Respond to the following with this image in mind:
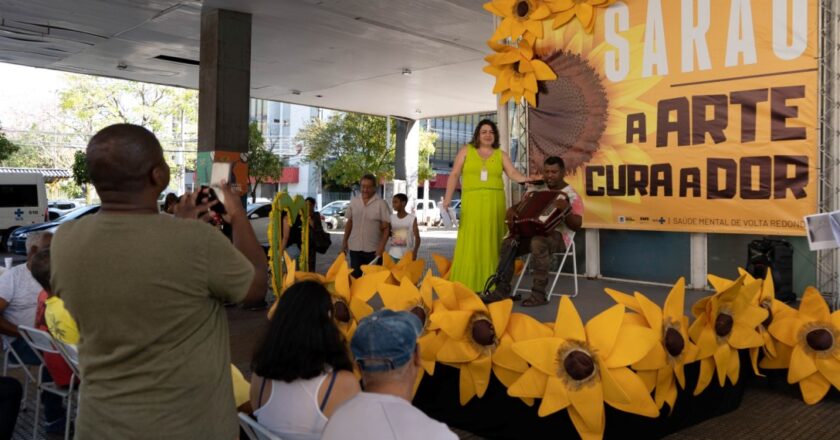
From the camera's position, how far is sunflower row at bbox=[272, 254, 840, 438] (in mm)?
3623

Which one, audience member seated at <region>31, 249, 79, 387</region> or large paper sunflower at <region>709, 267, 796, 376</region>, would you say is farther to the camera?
large paper sunflower at <region>709, 267, 796, 376</region>

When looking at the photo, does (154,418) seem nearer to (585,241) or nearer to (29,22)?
(585,241)

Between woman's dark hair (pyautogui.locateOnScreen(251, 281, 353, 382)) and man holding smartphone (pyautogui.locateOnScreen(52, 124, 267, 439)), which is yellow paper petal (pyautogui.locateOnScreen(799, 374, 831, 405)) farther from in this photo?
man holding smartphone (pyautogui.locateOnScreen(52, 124, 267, 439))

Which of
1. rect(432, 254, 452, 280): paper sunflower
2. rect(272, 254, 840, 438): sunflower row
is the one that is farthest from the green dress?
rect(272, 254, 840, 438): sunflower row

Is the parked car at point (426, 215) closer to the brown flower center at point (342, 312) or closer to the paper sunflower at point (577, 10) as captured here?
the paper sunflower at point (577, 10)

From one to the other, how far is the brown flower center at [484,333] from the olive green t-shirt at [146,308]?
2.40m

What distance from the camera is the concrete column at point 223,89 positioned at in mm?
10086

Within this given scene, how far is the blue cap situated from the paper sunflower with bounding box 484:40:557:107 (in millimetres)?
5381

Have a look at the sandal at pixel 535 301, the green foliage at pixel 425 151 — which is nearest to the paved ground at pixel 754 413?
the sandal at pixel 535 301

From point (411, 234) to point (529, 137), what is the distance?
1682 millimetres

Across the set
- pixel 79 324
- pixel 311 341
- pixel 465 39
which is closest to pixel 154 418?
pixel 79 324

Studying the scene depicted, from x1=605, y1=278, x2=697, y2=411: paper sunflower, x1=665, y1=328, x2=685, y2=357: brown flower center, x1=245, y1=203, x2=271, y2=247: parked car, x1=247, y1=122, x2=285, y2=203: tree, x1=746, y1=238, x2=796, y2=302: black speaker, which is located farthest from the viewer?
x1=247, y1=122, x2=285, y2=203: tree

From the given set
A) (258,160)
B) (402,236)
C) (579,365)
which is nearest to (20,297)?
(579,365)

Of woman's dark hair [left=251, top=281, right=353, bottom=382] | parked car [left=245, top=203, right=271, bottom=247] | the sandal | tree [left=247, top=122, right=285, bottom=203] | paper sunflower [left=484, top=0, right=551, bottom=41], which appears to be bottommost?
the sandal
